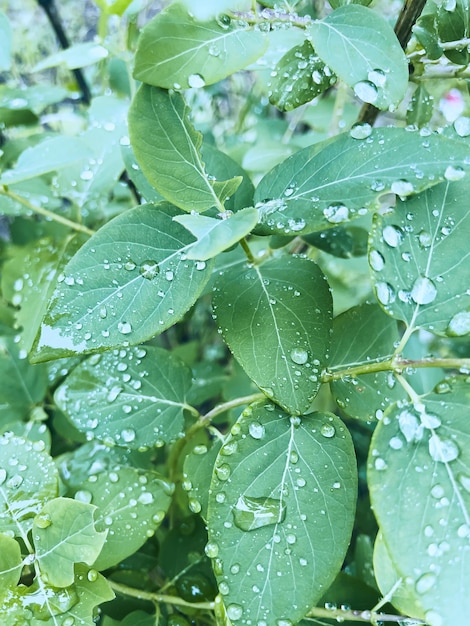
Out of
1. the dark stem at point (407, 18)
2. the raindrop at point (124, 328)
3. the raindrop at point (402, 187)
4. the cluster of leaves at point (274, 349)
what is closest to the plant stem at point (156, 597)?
the cluster of leaves at point (274, 349)

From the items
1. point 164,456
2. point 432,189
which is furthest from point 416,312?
point 164,456

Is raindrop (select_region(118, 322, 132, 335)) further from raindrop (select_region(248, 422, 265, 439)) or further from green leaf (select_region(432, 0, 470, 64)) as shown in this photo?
green leaf (select_region(432, 0, 470, 64))

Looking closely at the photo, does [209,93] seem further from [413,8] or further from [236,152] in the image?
[413,8]

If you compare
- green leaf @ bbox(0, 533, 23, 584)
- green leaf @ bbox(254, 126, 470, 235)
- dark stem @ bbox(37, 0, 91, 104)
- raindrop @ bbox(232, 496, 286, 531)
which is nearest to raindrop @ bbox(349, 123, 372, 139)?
green leaf @ bbox(254, 126, 470, 235)

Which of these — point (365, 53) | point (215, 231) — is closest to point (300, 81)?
point (365, 53)

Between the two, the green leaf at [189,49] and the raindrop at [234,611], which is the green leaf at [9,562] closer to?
the raindrop at [234,611]

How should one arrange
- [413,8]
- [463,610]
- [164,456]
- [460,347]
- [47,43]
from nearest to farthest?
[463,610], [413,8], [164,456], [460,347], [47,43]
